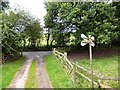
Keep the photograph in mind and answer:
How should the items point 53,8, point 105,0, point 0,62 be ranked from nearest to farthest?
point 0,62
point 105,0
point 53,8

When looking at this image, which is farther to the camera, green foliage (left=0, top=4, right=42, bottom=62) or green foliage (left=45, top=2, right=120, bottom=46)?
green foliage (left=0, top=4, right=42, bottom=62)

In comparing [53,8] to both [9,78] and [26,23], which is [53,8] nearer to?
[26,23]

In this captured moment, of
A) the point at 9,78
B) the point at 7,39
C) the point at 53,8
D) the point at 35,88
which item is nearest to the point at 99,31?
the point at 53,8

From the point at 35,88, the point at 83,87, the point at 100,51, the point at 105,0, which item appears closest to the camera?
the point at 83,87

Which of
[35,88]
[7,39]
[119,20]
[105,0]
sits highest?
[105,0]

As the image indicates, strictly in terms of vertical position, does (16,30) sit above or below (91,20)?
below

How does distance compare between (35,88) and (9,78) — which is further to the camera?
(9,78)

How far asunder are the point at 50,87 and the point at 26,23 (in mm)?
18457

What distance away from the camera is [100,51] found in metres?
20.5

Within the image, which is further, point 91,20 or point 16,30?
point 16,30

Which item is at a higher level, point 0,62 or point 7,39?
point 7,39

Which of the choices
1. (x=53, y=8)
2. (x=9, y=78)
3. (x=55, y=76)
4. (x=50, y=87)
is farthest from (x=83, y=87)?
(x=53, y=8)

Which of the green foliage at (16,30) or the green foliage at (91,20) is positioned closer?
the green foliage at (91,20)

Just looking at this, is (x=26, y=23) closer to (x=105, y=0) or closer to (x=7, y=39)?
(x=7, y=39)
